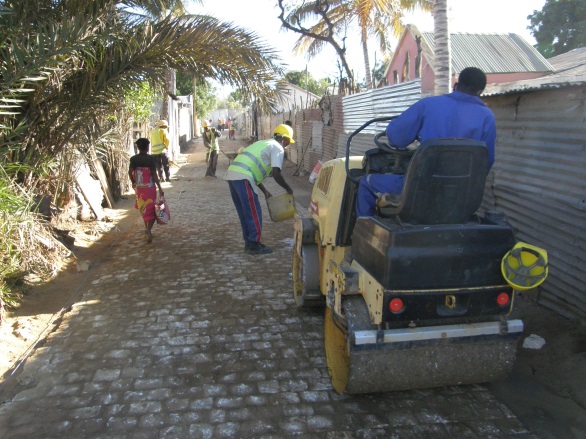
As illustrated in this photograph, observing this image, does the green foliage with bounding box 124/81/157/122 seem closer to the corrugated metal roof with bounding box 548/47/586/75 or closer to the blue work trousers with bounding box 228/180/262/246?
the blue work trousers with bounding box 228/180/262/246

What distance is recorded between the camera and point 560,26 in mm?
30609

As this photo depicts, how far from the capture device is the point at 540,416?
315cm

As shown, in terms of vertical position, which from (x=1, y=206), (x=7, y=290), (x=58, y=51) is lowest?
(x=7, y=290)

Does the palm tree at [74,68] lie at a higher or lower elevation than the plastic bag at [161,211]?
higher

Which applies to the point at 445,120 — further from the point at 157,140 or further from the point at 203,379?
the point at 157,140

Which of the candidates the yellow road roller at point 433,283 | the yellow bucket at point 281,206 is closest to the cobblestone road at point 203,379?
the yellow road roller at point 433,283

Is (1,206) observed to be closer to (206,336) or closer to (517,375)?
(206,336)

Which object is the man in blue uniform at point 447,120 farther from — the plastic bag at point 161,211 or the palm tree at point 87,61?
the plastic bag at point 161,211

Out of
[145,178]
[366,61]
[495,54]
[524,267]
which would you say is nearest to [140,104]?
[145,178]

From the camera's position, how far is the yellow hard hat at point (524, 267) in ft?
8.78

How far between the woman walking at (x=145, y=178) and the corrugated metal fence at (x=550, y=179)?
4848 mm

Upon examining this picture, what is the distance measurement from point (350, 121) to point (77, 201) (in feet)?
21.3

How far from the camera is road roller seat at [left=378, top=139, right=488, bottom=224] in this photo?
2.67 metres

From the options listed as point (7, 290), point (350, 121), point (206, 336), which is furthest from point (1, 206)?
point (350, 121)
